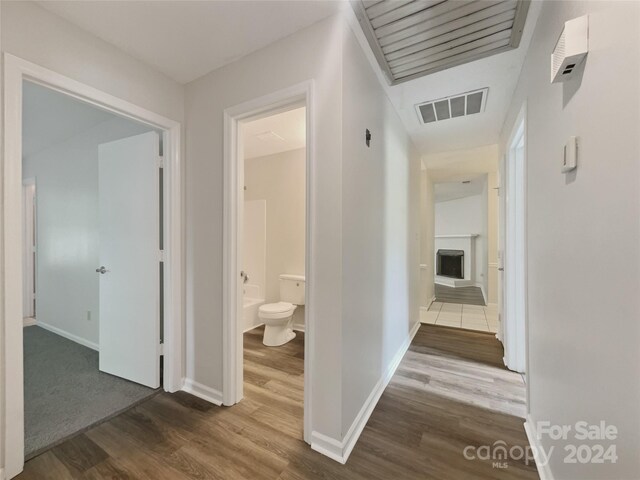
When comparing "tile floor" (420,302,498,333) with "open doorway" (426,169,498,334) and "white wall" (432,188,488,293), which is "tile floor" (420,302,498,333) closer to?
"open doorway" (426,169,498,334)

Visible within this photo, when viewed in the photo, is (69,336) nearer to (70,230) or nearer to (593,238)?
(70,230)

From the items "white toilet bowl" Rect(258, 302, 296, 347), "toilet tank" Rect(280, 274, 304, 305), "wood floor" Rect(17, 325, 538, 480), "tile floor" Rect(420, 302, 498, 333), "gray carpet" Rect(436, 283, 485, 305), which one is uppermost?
"toilet tank" Rect(280, 274, 304, 305)

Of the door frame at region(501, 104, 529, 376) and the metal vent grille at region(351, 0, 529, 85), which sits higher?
the metal vent grille at region(351, 0, 529, 85)

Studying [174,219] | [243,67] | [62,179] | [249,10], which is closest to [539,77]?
[249,10]

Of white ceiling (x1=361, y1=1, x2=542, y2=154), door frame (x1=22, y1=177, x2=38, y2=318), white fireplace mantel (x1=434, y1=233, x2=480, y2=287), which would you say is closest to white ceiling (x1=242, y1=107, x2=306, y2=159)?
Answer: white ceiling (x1=361, y1=1, x2=542, y2=154)

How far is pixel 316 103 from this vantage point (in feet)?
4.91

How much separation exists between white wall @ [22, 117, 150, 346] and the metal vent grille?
7.62ft

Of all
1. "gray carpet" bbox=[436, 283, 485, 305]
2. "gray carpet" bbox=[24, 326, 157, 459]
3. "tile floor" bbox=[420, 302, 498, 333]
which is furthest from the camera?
"gray carpet" bbox=[436, 283, 485, 305]

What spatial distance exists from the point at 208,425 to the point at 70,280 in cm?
285

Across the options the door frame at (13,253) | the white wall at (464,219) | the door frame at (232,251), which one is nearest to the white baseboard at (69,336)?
the door frame at (13,253)

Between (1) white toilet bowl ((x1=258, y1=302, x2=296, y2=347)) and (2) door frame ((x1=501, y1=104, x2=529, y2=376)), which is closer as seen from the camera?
(2) door frame ((x1=501, y1=104, x2=529, y2=376))

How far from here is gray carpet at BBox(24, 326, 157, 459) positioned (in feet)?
5.39

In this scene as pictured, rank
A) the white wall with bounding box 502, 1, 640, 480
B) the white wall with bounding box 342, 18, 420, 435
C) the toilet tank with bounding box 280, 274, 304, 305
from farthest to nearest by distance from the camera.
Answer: the toilet tank with bounding box 280, 274, 304, 305
the white wall with bounding box 342, 18, 420, 435
the white wall with bounding box 502, 1, 640, 480

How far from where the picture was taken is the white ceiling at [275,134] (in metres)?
2.71
